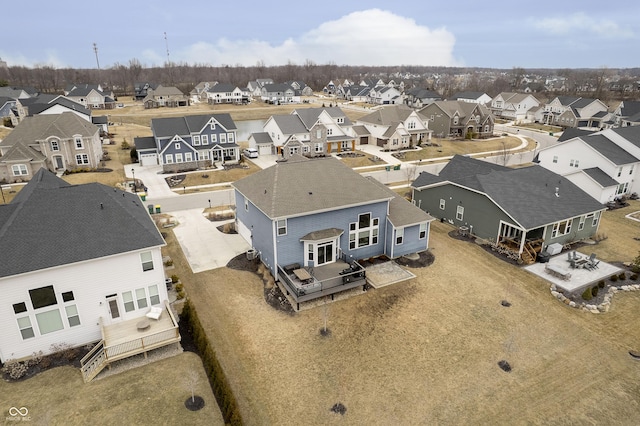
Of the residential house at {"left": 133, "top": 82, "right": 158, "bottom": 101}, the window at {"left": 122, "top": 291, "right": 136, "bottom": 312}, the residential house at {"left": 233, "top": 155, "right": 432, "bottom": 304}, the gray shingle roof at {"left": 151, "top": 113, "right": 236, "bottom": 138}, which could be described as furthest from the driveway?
the residential house at {"left": 133, "top": 82, "right": 158, "bottom": 101}

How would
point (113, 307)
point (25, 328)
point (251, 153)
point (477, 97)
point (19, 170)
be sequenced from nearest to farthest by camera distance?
1. point (25, 328)
2. point (113, 307)
3. point (19, 170)
4. point (251, 153)
5. point (477, 97)

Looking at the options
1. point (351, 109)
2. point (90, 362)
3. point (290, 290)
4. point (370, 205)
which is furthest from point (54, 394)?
point (351, 109)

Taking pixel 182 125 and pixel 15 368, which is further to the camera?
pixel 182 125

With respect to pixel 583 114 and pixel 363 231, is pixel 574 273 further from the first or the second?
pixel 583 114

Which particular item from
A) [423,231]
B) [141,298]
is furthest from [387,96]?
[141,298]

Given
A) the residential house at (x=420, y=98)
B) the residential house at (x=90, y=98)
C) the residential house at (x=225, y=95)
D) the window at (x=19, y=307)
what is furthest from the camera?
the residential house at (x=225, y=95)

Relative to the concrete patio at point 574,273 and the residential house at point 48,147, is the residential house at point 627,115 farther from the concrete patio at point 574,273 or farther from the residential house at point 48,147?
the residential house at point 48,147

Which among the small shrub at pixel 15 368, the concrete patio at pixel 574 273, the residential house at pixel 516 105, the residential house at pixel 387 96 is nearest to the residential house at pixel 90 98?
the residential house at pixel 387 96

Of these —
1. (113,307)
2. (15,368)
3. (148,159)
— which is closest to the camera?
(15,368)
